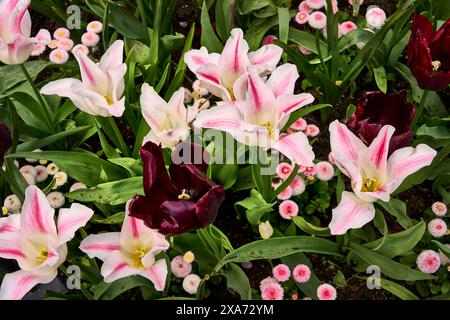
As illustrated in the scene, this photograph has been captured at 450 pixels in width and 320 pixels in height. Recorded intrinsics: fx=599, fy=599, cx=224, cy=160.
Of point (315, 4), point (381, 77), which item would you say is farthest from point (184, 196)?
point (315, 4)

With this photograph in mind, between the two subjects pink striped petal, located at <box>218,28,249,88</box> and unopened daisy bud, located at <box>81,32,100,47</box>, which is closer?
pink striped petal, located at <box>218,28,249,88</box>

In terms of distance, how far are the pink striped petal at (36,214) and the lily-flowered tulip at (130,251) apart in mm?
73

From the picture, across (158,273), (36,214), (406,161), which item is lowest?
(158,273)

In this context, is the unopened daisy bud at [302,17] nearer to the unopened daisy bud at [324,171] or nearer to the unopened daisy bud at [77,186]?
the unopened daisy bud at [324,171]

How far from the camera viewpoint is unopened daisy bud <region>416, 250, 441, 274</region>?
1.33m

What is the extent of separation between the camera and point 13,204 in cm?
142

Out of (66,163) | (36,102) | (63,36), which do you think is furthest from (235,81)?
(63,36)

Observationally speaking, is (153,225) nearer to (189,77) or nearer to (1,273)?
(1,273)

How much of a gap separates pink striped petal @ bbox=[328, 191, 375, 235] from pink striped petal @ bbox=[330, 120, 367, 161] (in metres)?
0.07

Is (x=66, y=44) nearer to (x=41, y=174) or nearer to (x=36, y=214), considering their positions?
(x=41, y=174)

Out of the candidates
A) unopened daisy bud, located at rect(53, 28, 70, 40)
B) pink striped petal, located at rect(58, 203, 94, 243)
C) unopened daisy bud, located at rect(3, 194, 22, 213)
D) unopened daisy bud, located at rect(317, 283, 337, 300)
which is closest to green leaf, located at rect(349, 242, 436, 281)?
unopened daisy bud, located at rect(317, 283, 337, 300)

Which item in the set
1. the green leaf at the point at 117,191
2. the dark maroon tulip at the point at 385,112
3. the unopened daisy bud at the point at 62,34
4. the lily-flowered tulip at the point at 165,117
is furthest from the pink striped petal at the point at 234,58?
the unopened daisy bud at the point at 62,34

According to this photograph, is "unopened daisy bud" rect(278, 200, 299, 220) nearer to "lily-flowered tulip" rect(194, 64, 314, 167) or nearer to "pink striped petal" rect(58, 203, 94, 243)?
"lily-flowered tulip" rect(194, 64, 314, 167)

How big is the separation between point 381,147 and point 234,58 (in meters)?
0.31
